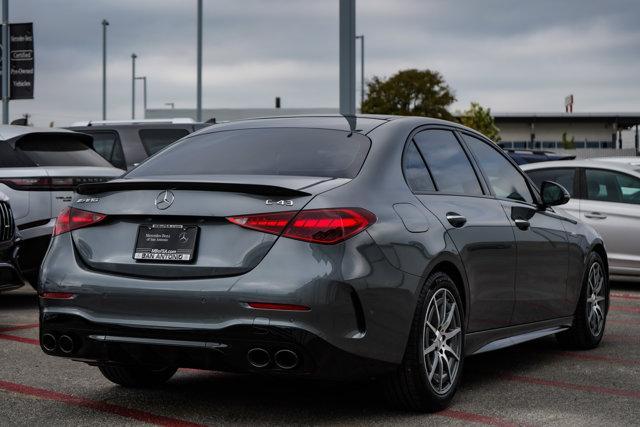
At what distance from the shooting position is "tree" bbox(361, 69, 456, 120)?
8750cm

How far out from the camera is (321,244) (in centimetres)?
526

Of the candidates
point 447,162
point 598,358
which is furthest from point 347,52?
point 447,162

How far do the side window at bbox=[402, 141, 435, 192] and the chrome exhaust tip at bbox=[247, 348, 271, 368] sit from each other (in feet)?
4.39

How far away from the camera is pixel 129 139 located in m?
16.5

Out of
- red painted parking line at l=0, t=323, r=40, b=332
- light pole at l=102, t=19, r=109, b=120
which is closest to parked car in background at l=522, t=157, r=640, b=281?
red painted parking line at l=0, t=323, r=40, b=332

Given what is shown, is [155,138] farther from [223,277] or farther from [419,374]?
[223,277]

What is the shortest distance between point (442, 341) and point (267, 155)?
132cm

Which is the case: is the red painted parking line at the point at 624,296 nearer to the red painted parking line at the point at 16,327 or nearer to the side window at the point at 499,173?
the side window at the point at 499,173

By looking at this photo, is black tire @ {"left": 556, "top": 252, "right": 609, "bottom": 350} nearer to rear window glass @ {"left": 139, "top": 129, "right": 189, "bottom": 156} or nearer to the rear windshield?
the rear windshield

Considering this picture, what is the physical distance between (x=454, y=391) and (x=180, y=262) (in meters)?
1.69

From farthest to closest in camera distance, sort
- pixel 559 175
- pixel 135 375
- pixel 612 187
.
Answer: pixel 559 175
pixel 612 187
pixel 135 375

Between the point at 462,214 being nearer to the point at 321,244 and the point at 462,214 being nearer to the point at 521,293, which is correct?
the point at 521,293

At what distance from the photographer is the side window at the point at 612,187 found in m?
13.5

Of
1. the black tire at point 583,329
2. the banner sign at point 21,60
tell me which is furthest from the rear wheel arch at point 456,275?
the banner sign at point 21,60
